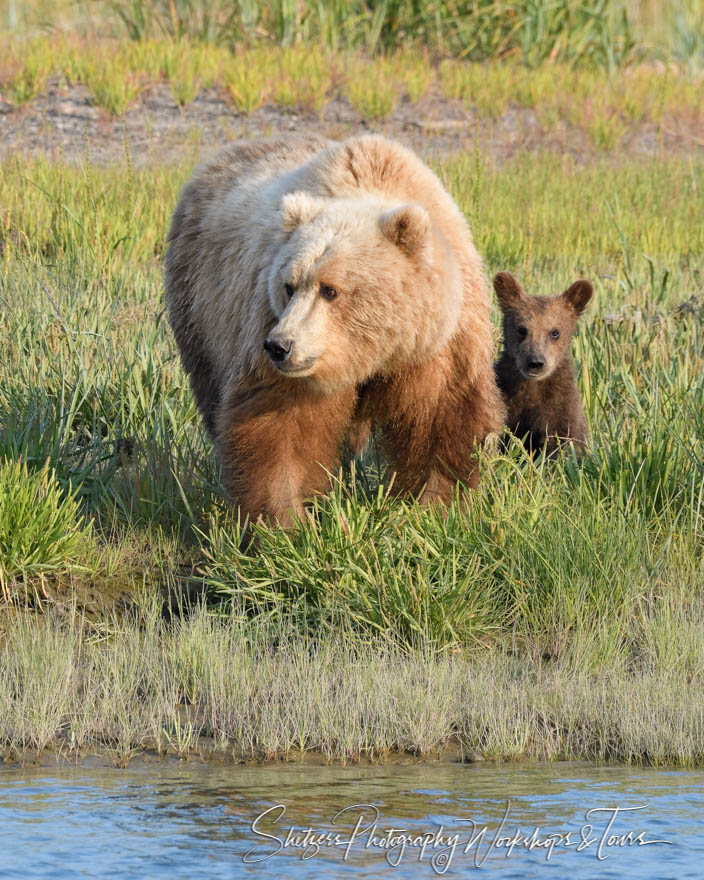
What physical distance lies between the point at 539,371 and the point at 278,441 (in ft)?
4.90

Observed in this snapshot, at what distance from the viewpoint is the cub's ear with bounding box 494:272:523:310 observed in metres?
6.15

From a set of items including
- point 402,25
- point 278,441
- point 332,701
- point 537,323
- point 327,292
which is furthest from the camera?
point 402,25

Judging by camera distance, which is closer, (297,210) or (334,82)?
(297,210)

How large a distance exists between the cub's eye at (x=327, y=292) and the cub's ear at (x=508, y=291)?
166 centimetres

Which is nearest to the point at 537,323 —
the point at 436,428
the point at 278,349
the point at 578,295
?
the point at 578,295

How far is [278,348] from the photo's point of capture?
4480mm

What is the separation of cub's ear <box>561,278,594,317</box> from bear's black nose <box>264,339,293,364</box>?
217 cm

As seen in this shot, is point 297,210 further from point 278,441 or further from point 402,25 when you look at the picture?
point 402,25

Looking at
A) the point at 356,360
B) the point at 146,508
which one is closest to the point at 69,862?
the point at 356,360

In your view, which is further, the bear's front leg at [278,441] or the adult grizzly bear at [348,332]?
the bear's front leg at [278,441]

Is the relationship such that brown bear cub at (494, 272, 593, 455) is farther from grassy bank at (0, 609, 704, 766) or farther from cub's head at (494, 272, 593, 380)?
grassy bank at (0, 609, 704, 766)

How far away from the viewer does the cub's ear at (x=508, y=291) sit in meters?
6.15

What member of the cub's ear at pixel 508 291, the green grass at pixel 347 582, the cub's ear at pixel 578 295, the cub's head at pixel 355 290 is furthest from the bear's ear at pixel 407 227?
the cub's ear at pixel 578 295

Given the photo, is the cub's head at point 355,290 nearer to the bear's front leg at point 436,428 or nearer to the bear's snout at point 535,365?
the bear's front leg at point 436,428
